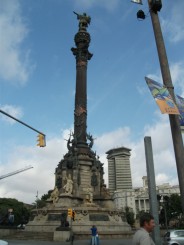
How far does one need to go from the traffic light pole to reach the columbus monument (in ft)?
60.7

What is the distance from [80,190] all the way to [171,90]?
2778cm

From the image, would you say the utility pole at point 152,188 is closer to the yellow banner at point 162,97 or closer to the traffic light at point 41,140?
the yellow banner at point 162,97

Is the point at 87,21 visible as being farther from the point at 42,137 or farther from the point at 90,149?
the point at 42,137

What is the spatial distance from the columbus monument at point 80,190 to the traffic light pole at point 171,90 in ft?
60.7

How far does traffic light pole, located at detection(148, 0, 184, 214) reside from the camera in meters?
8.12

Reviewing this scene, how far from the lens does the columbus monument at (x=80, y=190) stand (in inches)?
1182

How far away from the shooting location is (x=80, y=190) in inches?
1404

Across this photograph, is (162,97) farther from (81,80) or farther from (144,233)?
(81,80)

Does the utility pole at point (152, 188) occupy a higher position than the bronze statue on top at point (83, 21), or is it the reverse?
the bronze statue on top at point (83, 21)

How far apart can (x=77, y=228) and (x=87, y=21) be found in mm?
32341

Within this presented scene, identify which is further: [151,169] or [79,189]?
[79,189]

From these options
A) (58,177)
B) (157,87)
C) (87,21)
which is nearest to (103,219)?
(58,177)

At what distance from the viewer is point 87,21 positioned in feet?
157

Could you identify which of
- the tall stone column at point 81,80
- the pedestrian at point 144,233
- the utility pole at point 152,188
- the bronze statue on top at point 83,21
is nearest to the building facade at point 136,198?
the bronze statue on top at point 83,21
